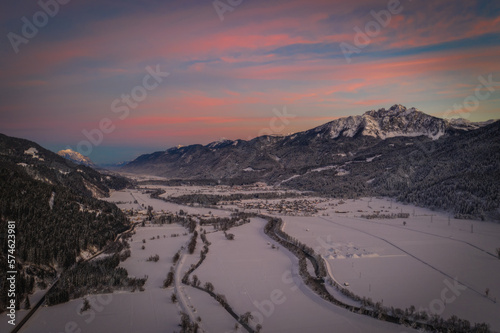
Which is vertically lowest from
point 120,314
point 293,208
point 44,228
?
point 120,314

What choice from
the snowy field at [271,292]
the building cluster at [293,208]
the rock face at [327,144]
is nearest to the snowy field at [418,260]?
the snowy field at [271,292]

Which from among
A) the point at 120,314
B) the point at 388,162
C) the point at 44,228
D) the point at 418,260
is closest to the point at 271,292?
the point at 120,314

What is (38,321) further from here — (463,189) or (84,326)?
(463,189)

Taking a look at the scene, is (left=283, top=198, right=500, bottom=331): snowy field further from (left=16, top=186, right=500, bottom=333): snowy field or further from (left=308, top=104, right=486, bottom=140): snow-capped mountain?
(left=308, top=104, right=486, bottom=140): snow-capped mountain

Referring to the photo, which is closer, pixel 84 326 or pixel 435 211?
pixel 84 326

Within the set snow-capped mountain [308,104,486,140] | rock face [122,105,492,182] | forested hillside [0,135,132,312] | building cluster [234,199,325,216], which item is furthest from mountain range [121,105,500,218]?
forested hillside [0,135,132,312]

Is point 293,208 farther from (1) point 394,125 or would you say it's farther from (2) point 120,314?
(1) point 394,125

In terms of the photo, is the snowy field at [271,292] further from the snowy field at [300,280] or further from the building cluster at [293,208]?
the building cluster at [293,208]

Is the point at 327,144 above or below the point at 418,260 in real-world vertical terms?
above

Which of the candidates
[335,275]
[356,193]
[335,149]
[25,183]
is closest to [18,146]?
[25,183]
